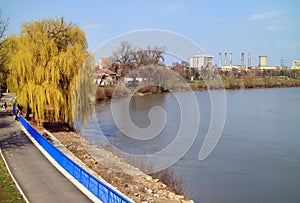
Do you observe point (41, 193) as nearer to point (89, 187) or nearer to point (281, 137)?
point (89, 187)

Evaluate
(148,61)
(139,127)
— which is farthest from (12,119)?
(148,61)

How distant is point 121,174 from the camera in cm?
931

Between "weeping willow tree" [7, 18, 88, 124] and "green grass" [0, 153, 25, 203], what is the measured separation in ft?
16.4

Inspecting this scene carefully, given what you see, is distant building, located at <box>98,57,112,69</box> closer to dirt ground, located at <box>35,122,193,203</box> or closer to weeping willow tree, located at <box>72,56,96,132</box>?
weeping willow tree, located at <box>72,56,96,132</box>

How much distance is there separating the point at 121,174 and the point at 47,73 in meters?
5.04

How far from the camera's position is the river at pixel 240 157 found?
9039 millimetres

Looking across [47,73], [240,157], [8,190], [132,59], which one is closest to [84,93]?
[47,73]

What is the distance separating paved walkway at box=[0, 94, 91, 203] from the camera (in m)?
6.07

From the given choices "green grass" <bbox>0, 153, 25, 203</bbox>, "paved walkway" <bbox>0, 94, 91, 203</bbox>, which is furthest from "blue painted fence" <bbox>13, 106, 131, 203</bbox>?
"green grass" <bbox>0, 153, 25, 203</bbox>

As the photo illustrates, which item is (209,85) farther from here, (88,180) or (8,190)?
(8,190)

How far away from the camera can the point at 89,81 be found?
1295cm

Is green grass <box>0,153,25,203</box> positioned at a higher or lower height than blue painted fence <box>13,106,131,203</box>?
lower

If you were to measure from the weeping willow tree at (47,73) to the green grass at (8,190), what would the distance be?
196 inches

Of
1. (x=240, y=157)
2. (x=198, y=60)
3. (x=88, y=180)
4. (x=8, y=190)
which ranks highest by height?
(x=198, y=60)
